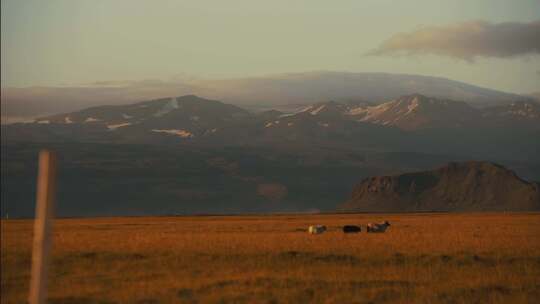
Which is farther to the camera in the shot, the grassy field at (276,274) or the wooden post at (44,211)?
the grassy field at (276,274)

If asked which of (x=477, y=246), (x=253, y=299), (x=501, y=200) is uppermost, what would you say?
(x=253, y=299)

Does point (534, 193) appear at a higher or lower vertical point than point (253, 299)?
lower

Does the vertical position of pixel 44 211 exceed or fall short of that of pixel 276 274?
it exceeds it

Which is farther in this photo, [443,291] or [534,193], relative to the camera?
[534,193]

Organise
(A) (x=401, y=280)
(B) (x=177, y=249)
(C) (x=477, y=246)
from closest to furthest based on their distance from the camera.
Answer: (A) (x=401, y=280) → (B) (x=177, y=249) → (C) (x=477, y=246)

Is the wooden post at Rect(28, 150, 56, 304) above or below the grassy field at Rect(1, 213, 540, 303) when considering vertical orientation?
above

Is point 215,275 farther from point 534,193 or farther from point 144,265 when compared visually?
point 534,193

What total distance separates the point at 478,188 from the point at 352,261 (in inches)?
7058

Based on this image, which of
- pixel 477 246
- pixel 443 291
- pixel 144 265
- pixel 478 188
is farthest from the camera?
pixel 478 188

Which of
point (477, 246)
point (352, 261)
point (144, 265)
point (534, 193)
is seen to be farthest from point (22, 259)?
point (534, 193)

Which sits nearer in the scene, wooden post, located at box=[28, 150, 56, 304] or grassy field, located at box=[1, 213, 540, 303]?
wooden post, located at box=[28, 150, 56, 304]

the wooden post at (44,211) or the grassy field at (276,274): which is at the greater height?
the wooden post at (44,211)

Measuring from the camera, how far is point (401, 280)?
2266cm

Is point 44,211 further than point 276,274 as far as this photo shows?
No
